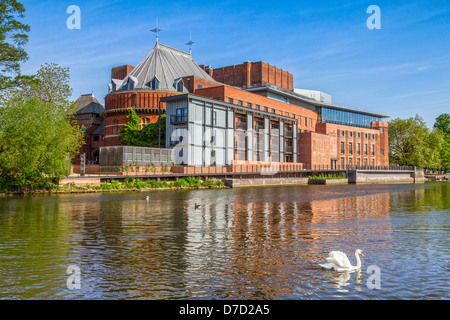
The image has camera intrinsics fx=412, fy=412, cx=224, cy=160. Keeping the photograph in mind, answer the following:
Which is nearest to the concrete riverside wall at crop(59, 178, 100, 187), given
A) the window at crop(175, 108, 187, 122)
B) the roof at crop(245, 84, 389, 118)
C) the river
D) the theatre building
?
the theatre building

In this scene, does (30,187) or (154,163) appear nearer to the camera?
(30,187)

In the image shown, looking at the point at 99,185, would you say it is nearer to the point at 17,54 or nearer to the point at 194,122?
the point at 17,54

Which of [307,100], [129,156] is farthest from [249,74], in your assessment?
[129,156]

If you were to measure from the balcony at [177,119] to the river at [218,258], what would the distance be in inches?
1639

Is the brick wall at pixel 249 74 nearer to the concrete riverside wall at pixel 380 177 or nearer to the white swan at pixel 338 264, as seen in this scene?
the concrete riverside wall at pixel 380 177

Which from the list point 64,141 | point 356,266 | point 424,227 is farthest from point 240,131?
point 356,266

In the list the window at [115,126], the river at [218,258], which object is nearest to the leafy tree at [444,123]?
the window at [115,126]

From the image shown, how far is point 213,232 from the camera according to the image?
15836 mm

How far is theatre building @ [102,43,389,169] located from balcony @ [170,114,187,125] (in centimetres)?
17

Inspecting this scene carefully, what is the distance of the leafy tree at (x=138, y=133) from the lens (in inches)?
2598

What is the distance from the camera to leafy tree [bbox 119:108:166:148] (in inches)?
2598

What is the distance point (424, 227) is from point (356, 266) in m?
9.00
